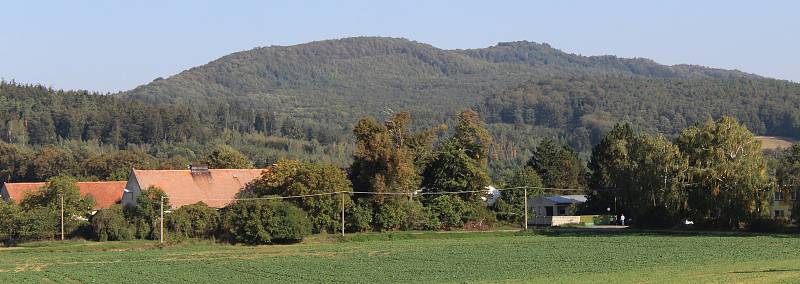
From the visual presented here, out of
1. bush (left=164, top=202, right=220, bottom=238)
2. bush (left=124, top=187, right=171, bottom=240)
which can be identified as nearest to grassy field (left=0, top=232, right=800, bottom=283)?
bush (left=164, top=202, right=220, bottom=238)

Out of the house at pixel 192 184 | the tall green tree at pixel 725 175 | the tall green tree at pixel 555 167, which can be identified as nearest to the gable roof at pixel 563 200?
the tall green tree at pixel 555 167

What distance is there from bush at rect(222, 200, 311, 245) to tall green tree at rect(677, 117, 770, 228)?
29027 millimetres

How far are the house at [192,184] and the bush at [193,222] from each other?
708 cm

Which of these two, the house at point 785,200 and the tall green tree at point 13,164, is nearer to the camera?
the house at point 785,200

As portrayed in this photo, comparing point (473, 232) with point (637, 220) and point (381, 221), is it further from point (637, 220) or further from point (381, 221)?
point (637, 220)

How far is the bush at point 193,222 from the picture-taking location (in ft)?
250

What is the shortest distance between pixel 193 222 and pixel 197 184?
1259 cm

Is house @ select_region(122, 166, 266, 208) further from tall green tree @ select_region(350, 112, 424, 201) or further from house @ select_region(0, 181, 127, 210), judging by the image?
tall green tree @ select_region(350, 112, 424, 201)

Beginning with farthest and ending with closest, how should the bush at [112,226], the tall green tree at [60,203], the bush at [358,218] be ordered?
the bush at [358,218] → the tall green tree at [60,203] → the bush at [112,226]

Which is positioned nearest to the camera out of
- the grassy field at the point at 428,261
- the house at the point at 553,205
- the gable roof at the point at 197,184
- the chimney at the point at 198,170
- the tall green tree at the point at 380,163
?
the grassy field at the point at 428,261

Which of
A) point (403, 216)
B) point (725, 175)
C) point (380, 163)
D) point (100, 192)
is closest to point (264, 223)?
point (403, 216)

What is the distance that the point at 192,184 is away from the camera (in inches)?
3489

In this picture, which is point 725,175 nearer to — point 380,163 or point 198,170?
point 380,163

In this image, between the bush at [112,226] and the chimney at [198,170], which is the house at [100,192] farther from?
the bush at [112,226]
